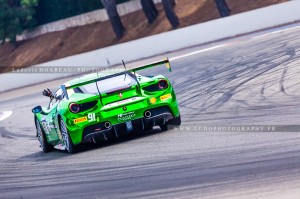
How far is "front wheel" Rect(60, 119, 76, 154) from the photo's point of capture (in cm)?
1223

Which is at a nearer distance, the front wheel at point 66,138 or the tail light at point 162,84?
the front wheel at point 66,138

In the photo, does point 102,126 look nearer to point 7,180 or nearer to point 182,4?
point 7,180

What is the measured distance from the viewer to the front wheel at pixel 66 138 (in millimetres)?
12234

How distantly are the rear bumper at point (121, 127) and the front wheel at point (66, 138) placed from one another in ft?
0.77

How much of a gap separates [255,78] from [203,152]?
28.9ft

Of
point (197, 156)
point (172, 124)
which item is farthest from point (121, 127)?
point (197, 156)

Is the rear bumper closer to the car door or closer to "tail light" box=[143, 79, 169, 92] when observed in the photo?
"tail light" box=[143, 79, 169, 92]

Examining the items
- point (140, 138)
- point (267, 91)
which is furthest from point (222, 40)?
point (140, 138)

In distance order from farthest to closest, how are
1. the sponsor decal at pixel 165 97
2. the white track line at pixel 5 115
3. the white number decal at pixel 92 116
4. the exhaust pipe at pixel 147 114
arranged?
1. the white track line at pixel 5 115
2. the sponsor decal at pixel 165 97
3. the exhaust pipe at pixel 147 114
4. the white number decal at pixel 92 116

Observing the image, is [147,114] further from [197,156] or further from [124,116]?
[197,156]

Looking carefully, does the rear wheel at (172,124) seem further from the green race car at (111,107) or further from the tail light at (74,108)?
the tail light at (74,108)

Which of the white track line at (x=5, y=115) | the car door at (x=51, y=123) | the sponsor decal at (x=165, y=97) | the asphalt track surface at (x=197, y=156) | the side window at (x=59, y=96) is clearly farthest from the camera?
the white track line at (x=5, y=115)

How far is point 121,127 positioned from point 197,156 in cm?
255

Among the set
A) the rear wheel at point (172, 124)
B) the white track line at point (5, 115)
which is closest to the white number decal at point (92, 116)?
the rear wheel at point (172, 124)
